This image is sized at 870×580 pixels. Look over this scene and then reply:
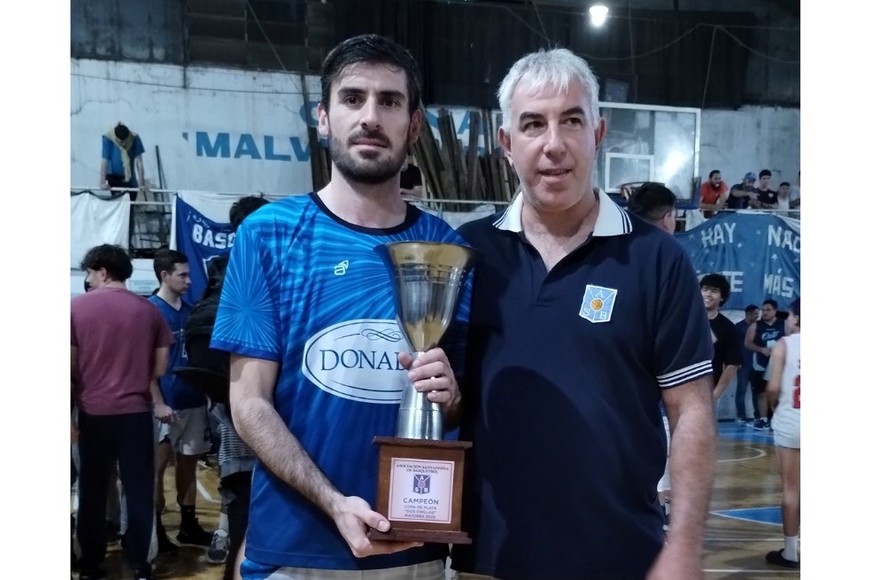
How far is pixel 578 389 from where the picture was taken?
2102 mm

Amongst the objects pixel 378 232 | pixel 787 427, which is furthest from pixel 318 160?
pixel 378 232

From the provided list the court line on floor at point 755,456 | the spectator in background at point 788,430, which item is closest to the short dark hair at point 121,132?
the court line on floor at point 755,456

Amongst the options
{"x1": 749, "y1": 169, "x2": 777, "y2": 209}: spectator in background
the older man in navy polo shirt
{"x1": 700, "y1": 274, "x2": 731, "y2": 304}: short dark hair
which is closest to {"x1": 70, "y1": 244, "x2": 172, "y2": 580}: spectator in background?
the older man in navy polo shirt

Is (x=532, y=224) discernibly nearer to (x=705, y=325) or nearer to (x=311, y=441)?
(x=705, y=325)

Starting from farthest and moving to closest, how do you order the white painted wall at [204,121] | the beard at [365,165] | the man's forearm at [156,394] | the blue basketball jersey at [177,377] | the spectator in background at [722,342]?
the white painted wall at [204,121] < the spectator in background at [722,342] < the blue basketball jersey at [177,377] < the man's forearm at [156,394] < the beard at [365,165]

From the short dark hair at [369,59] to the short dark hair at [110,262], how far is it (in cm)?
344

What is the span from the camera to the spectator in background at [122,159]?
12.9 metres

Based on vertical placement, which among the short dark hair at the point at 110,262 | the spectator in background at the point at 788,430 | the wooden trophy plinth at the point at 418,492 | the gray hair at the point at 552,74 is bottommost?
the spectator in background at the point at 788,430

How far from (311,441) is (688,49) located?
51.2 ft

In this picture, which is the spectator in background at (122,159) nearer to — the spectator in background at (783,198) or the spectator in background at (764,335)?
the spectator in background at (764,335)

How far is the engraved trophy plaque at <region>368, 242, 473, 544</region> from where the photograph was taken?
1995 mm

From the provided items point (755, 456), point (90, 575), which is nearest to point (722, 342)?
point (90, 575)

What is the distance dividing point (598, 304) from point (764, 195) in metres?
14.3

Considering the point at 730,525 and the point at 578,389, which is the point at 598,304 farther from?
the point at 730,525
